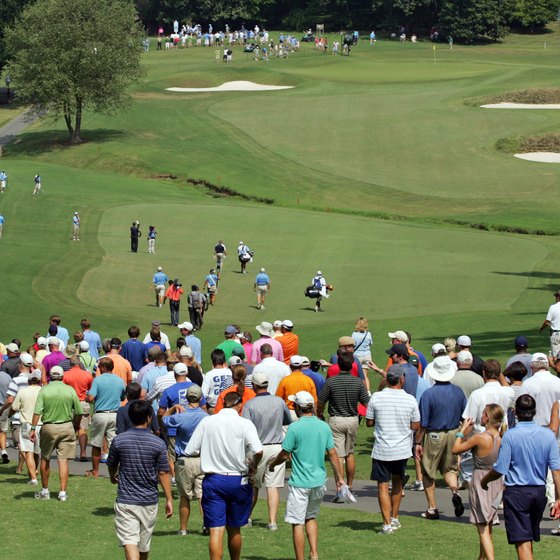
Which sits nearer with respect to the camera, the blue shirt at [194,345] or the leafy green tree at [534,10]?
the blue shirt at [194,345]

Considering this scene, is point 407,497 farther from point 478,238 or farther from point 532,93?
point 532,93

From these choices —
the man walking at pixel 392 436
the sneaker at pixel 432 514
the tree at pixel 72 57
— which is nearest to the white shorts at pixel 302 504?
the man walking at pixel 392 436

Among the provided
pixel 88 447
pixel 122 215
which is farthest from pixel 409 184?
pixel 88 447

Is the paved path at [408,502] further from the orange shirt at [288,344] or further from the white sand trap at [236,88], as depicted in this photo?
the white sand trap at [236,88]

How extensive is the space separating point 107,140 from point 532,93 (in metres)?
34.0

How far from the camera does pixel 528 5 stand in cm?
13262

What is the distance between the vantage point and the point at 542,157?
7931 centimetres

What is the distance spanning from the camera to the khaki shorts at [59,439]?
56.5 ft

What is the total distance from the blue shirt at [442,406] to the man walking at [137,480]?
4.15 metres

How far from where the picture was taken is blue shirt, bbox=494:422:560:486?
12523 millimetres

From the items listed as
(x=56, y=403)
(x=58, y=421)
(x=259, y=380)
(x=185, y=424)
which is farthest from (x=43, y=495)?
(x=259, y=380)

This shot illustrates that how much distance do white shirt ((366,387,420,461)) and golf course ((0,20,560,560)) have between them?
1023mm

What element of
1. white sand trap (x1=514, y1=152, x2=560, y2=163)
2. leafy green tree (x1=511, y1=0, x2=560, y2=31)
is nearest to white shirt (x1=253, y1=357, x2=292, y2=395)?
white sand trap (x1=514, y1=152, x2=560, y2=163)

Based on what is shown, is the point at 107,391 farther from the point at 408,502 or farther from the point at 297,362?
the point at 408,502
